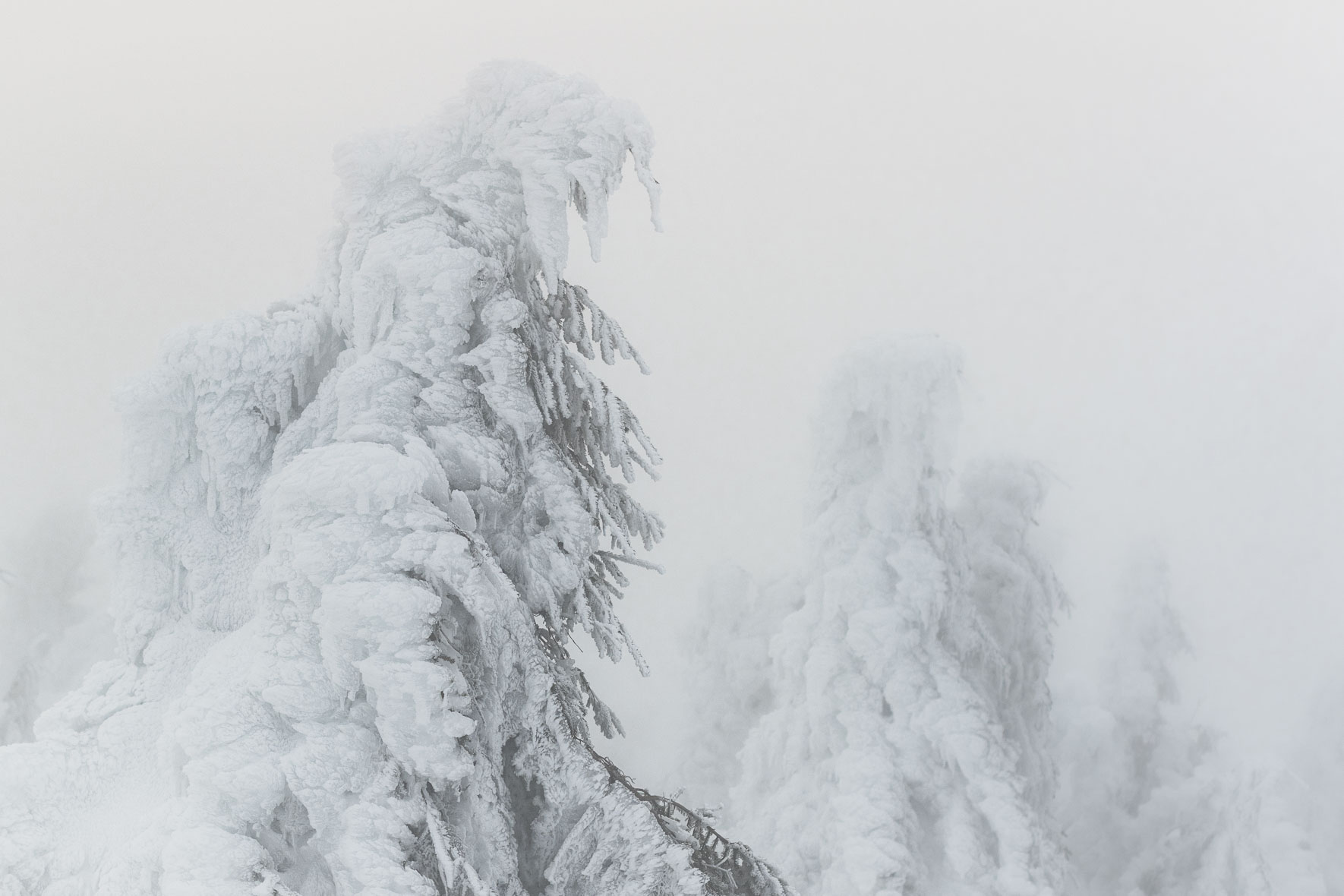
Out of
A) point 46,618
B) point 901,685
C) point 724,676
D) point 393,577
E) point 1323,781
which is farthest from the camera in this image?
point 1323,781

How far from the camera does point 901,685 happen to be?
13.0 metres

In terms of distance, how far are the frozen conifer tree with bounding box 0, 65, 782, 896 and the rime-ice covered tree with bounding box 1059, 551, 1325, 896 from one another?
526 inches

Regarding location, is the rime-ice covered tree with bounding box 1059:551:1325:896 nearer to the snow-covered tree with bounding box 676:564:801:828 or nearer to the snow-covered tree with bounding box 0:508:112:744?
the snow-covered tree with bounding box 676:564:801:828

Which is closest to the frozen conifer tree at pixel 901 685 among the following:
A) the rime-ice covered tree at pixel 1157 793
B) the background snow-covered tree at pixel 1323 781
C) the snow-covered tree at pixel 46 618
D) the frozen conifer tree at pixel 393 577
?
the rime-ice covered tree at pixel 1157 793

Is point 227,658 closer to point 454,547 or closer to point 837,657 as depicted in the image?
point 454,547

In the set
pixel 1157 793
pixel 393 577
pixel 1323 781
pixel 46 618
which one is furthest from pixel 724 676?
pixel 393 577

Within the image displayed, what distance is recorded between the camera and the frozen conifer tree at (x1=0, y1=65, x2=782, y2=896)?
309cm

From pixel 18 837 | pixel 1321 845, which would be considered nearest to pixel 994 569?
pixel 1321 845

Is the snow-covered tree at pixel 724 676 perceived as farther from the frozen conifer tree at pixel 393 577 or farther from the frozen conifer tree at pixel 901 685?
the frozen conifer tree at pixel 393 577

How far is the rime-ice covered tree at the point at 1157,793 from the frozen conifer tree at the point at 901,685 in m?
2.21

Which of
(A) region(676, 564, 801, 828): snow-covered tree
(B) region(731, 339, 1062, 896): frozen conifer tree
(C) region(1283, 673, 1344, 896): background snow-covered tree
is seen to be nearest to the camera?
(B) region(731, 339, 1062, 896): frozen conifer tree

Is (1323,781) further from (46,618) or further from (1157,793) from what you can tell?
(46,618)

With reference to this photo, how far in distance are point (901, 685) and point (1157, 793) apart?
5.49 metres

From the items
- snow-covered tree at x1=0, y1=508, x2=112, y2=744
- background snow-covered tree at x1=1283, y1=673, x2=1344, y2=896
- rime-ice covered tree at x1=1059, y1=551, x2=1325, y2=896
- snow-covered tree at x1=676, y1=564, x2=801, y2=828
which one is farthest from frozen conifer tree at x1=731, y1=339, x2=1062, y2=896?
snow-covered tree at x1=0, y1=508, x2=112, y2=744
